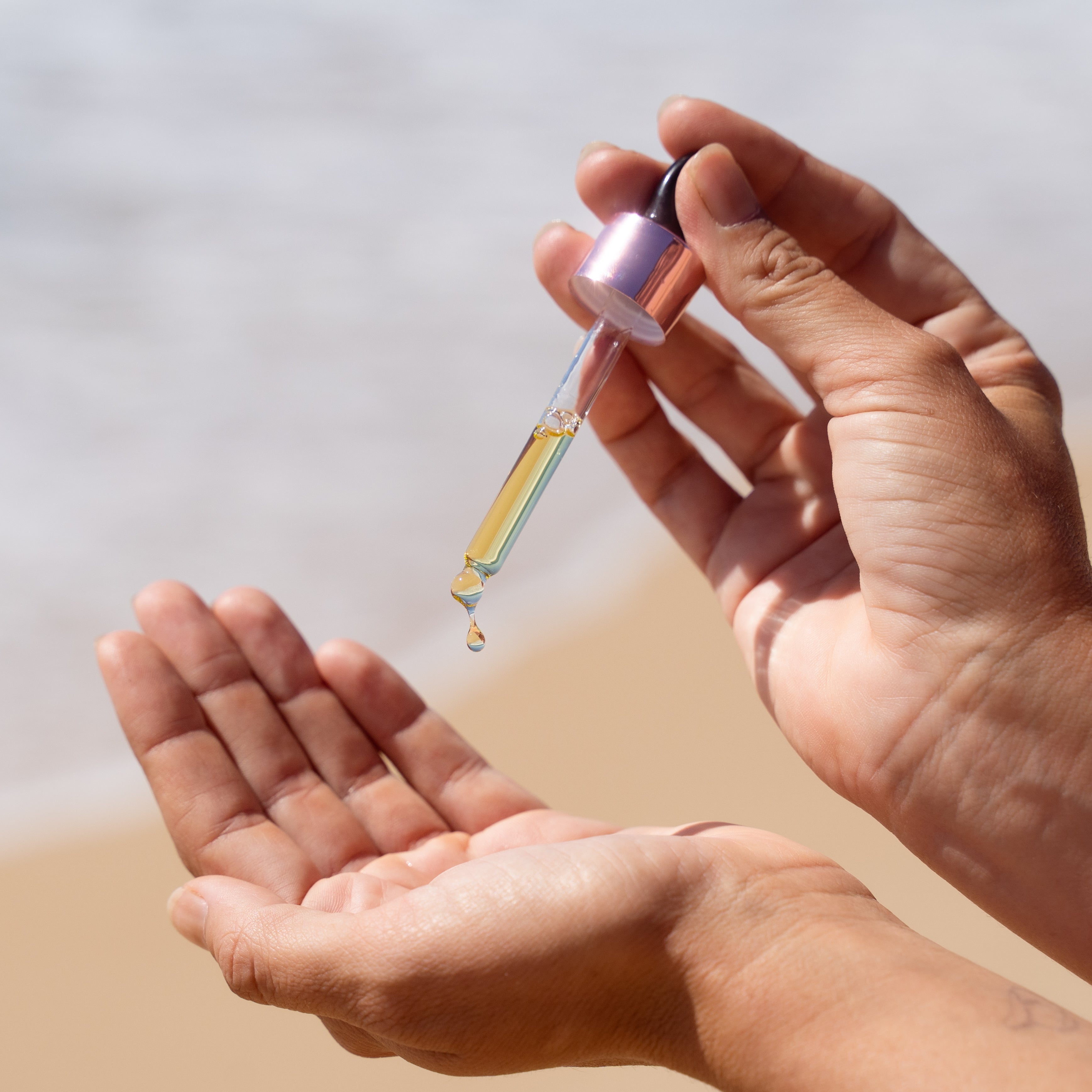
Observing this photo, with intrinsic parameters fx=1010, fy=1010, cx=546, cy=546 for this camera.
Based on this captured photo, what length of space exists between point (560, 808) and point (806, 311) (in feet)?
3.37

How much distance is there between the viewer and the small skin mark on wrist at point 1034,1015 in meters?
0.92

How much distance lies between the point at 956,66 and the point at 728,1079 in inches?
137

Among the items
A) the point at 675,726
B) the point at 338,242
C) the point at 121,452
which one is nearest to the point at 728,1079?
the point at 675,726

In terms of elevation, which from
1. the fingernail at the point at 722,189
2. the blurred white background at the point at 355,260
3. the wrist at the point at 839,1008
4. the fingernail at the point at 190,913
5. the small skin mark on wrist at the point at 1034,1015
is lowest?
the small skin mark on wrist at the point at 1034,1015

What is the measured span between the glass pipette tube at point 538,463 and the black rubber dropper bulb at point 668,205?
5.6 inches

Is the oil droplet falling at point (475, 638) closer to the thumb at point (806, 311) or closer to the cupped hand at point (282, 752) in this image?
the cupped hand at point (282, 752)

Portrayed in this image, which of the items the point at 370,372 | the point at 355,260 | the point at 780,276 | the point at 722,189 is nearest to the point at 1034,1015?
the point at 780,276

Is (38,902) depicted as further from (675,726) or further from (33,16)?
(33,16)

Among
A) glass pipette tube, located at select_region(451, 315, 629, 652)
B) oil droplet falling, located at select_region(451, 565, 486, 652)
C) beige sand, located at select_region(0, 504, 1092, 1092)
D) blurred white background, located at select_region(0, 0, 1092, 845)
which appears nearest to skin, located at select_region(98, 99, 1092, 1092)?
glass pipette tube, located at select_region(451, 315, 629, 652)

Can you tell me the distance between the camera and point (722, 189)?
1.16 meters

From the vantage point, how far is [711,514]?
5.02 ft

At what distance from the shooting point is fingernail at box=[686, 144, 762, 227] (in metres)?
1.16

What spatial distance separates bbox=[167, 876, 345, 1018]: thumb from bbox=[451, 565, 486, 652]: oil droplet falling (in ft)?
1.11

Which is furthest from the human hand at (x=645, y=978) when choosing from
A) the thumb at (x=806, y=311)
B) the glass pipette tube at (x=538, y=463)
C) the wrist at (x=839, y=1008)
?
the thumb at (x=806, y=311)
